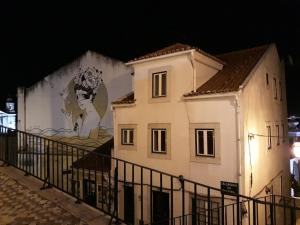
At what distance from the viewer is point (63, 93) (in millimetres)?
21375

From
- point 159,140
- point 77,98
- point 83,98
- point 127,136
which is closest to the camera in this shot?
point 159,140

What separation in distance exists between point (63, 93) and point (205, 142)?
41.5ft

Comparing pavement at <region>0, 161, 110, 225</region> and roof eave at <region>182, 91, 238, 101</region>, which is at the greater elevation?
roof eave at <region>182, 91, 238, 101</region>

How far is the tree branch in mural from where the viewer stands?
19.6m

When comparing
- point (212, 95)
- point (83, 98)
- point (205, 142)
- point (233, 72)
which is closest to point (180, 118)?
point (205, 142)

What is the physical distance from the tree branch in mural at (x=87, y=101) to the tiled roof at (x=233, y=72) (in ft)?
26.8

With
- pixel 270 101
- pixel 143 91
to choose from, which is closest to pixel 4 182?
pixel 143 91

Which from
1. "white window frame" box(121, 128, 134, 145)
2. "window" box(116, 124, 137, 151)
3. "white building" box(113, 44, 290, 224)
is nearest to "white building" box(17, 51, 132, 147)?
"window" box(116, 124, 137, 151)

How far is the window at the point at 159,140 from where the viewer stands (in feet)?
45.5

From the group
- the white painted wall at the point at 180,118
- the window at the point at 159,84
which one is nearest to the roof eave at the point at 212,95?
the white painted wall at the point at 180,118

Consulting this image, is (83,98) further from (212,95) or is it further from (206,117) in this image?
(212,95)

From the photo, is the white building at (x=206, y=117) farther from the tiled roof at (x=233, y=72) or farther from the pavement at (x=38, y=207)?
the pavement at (x=38, y=207)

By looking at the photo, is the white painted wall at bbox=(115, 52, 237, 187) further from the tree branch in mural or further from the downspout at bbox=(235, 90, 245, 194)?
the tree branch in mural

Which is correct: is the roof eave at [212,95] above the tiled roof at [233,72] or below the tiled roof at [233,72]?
below
